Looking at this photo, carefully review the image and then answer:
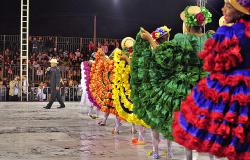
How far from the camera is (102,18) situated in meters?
33.1

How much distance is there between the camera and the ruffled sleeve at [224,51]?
3383mm

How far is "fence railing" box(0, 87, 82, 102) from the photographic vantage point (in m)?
24.4

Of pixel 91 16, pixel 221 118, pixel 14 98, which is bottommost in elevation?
pixel 14 98

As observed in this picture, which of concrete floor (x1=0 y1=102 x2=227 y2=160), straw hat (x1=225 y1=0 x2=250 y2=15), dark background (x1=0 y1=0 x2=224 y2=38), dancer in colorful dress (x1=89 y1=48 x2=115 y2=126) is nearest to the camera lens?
straw hat (x1=225 y1=0 x2=250 y2=15)

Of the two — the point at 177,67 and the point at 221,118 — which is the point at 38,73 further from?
the point at 221,118

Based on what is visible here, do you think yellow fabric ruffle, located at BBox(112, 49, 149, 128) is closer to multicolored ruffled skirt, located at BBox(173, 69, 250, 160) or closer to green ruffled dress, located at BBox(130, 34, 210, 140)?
green ruffled dress, located at BBox(130, 34, 210, 140)

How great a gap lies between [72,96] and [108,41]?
4978 mm

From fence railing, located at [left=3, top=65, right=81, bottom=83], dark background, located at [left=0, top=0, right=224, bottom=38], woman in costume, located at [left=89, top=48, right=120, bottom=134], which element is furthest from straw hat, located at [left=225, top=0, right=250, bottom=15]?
dark background, located at [left=0, top=0, right=224, bottom=38]

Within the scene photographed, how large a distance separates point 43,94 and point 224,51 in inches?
857

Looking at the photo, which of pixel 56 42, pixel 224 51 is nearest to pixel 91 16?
pixel 56 42

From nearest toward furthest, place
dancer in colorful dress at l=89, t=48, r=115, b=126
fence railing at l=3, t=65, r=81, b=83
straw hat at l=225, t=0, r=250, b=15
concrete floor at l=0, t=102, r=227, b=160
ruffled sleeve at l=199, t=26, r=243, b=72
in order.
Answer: ruffled sleeve at l=199, t=26, r=243, b=72 < straw hat at l=225, t=0, r=250, b=15 < concrete floor at l=0, t=102, r=227, b=160 < dancer in colorful dress at l=89, t=48, r=115, b=126 < fence railing at l=3, t=65, r=81, b=83

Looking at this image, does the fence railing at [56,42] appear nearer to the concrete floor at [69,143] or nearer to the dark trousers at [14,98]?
the dark trousers at [14,98]

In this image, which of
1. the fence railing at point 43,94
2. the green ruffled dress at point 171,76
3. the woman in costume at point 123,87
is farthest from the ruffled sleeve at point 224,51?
the fence railing at point 43,94

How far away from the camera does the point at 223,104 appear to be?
10.9 ft
